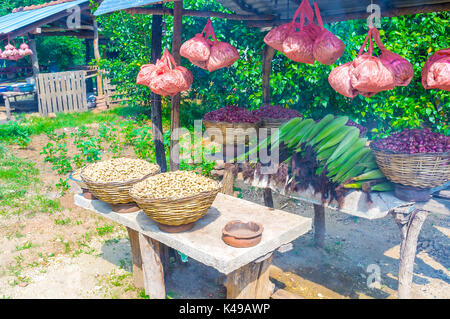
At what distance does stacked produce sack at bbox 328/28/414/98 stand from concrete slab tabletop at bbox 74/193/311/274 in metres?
0.98

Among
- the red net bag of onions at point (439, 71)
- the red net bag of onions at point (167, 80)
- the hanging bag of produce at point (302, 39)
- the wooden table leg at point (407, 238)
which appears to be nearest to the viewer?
the red net bag of onions at point (439, 71)

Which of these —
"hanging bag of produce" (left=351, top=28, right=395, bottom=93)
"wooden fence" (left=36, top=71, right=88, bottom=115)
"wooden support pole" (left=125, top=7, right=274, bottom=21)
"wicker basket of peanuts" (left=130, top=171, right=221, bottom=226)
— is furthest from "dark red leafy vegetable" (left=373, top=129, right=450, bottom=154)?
"wooden fence" (left=36, top=71, right=88, bottom=115)

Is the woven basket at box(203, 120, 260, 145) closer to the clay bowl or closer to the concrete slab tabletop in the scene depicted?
the concrete slab tabletop

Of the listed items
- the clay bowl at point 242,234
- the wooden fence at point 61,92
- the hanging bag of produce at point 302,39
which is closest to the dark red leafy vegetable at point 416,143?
the hanging bag of produce at point 302,39

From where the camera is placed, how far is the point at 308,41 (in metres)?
2.69

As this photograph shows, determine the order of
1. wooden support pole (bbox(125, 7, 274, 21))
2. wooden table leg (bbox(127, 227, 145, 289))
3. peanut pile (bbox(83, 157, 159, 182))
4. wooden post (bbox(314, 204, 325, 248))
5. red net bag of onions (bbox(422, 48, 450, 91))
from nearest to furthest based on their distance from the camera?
red net bag of onions (bbox(422, 48, 450, 91)) → peanut pile (bbox(83, 157, 159, 182)) → wooden support pole (bbox(125, 7, 274, 21)) → wooden table leg (bbox(127, 227, 145, 289)) → wooden post (bbox(314, 204, 325, 248))

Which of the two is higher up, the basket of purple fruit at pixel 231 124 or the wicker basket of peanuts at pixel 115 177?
the basket of purple fruit at pixel 231 124

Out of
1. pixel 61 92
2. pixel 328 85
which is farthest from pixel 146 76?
pixel 61 92

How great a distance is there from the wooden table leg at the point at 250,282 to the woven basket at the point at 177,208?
0.47 meters

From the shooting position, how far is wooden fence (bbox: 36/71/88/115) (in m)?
10.5

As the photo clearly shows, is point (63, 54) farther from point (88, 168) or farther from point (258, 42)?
point (88, 168)

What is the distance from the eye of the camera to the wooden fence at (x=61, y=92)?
34.6 feet

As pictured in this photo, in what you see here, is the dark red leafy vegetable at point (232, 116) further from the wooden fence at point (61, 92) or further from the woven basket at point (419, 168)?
the wooden fence at point (61, 92)

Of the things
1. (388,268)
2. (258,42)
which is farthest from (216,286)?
(258,42)
